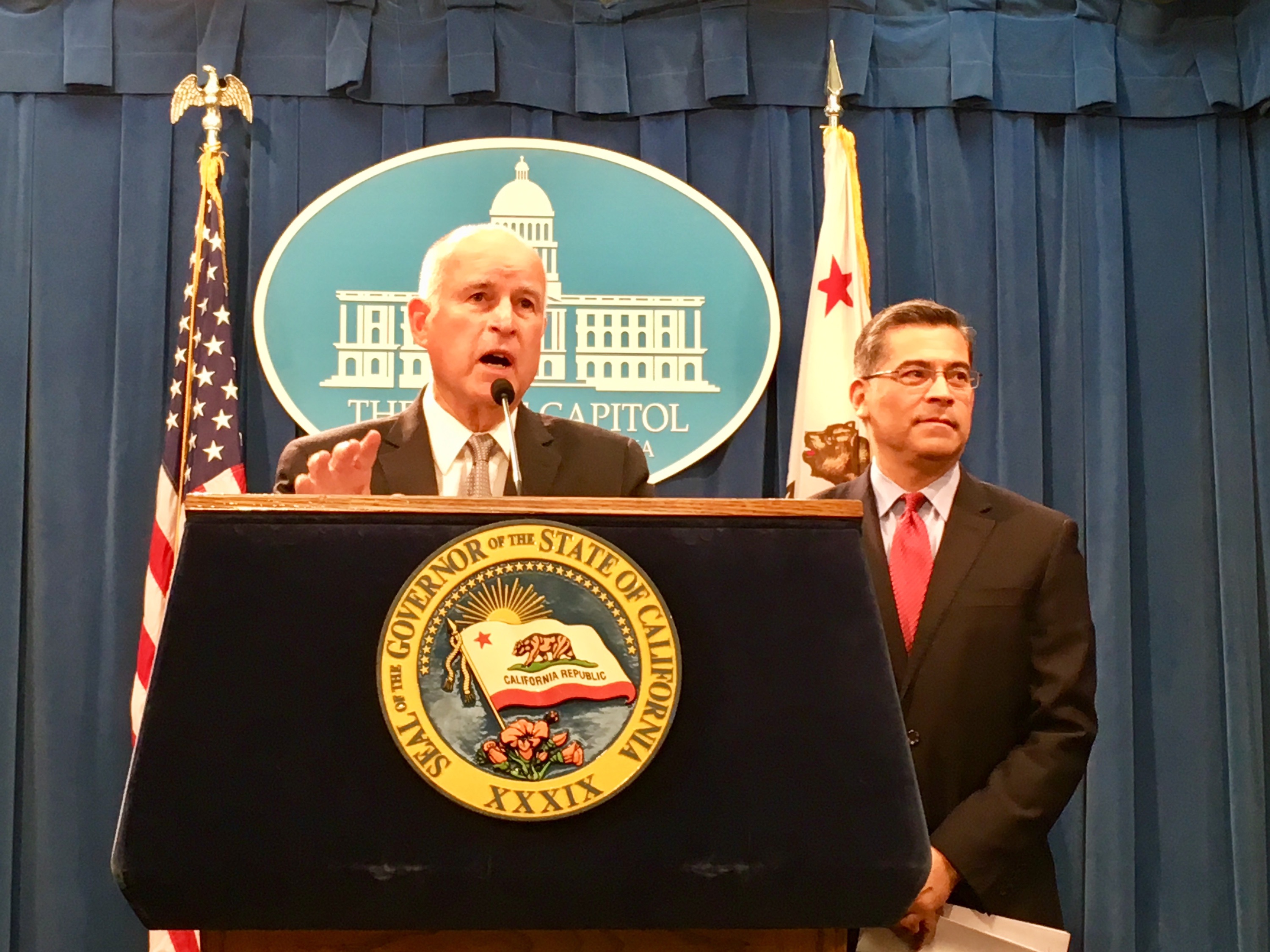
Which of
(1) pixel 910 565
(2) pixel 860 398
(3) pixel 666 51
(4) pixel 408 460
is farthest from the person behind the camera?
(3) pixel 666 51

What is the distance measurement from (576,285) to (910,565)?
1.72 meters

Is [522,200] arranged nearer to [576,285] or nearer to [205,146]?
[576,285]

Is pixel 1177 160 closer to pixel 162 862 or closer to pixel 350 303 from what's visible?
pixel 350 303

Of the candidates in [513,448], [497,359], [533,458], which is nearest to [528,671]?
[513,448]

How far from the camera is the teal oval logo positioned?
3.70 m

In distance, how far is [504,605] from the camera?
1.20 meters

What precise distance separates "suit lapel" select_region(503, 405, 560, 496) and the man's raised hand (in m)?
0.40

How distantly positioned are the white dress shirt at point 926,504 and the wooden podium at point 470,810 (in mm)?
1156

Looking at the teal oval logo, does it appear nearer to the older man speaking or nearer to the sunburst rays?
the older man speaking

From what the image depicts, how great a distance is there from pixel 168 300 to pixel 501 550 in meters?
2.87

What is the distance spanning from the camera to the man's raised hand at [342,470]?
1573 millimetres

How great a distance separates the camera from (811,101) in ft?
12.9

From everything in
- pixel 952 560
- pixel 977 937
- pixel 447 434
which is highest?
pixel 447 434

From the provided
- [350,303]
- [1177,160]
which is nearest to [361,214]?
[350,303]
